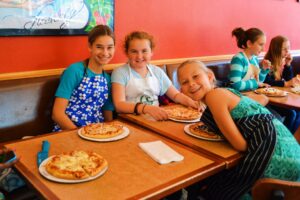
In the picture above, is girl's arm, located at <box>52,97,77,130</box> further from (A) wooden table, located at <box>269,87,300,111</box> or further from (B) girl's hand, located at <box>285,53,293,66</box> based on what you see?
(B) girl's hand, located at <box>285,53,293,66</box>

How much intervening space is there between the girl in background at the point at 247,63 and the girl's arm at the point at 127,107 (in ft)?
4.31

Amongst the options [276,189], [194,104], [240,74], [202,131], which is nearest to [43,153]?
[202,131]

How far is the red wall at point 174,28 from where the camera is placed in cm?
242

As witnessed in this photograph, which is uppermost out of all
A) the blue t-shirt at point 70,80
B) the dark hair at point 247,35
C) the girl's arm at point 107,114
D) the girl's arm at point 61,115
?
the dark hair at point 247,35

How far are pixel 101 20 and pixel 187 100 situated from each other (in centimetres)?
109

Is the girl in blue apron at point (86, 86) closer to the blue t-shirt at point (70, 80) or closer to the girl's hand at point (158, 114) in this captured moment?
the blue t-shirt at point (70, 80)

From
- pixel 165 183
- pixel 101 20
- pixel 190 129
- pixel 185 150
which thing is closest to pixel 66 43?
pixel 101 20

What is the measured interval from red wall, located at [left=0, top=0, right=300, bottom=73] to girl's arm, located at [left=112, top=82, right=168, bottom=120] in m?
0.66

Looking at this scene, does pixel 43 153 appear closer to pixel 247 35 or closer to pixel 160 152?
pixel 160 152

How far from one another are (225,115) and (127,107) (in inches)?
30.5

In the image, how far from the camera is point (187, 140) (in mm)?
1642

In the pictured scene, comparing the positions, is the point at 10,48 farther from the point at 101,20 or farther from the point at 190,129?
the point at 190,129

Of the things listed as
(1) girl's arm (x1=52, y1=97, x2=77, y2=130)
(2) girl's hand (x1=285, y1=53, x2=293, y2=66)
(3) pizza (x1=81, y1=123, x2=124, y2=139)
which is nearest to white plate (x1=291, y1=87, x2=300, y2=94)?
(2) girl's hand (x1=285, y1=53, x2=293, y2=66)

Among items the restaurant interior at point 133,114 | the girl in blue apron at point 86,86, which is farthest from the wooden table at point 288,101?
the girl in blue apron at point 86,86
